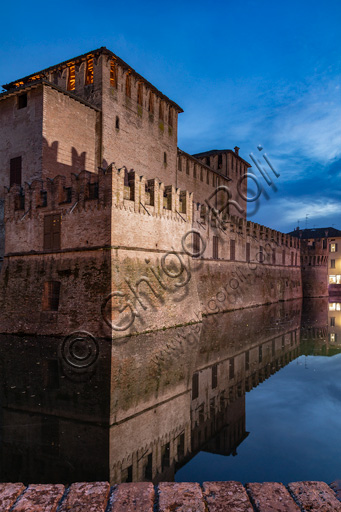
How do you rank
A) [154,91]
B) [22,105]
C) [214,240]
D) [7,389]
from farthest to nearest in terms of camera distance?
[154,91] < [214,240] < [22,105] < [7,389]

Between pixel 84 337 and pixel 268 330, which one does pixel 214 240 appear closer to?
pixel 268 330

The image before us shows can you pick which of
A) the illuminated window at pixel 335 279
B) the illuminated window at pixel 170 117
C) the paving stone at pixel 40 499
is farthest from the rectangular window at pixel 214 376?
the illuminated window at pixel 335 279

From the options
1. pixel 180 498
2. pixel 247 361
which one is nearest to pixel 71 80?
pixel 247 361

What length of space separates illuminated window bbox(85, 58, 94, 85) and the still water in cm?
1632

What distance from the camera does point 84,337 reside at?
1302cm

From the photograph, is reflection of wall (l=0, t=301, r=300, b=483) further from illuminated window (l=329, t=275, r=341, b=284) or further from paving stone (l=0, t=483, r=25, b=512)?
illuminated window (l=329, t=275, r=341, b=284)

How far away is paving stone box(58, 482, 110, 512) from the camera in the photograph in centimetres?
313

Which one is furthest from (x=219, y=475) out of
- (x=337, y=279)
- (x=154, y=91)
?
(x=337, y=279)

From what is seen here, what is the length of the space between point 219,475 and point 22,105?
2000cm

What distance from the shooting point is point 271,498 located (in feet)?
10.8

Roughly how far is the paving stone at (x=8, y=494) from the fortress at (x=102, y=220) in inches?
366

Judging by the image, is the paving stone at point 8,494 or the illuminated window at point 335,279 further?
the illuminated window at point 335,279

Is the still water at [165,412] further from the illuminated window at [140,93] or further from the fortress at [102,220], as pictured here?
the illuminated window at [140,93]

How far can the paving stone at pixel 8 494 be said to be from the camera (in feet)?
10.3
